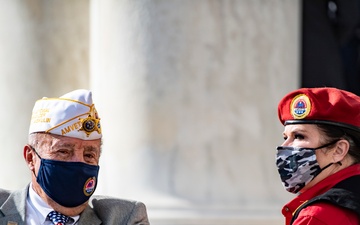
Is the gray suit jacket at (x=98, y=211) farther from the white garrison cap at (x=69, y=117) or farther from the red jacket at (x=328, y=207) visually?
the red jacket at (x=328, y=207)

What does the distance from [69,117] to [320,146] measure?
116 centimetres

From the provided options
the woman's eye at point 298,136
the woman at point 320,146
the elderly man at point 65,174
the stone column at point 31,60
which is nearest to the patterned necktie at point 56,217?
the elderly man at point 65,174

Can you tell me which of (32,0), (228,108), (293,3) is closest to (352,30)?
(293,3)

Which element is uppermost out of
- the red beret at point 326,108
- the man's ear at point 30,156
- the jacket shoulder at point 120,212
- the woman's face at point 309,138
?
the red beret at point 326,108

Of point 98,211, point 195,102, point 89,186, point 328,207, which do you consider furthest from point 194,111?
point 328,207

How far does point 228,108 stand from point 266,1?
2.27ft

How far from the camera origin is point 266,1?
6492 mm

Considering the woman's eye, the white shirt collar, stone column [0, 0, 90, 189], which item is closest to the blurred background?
stone column [0, 0, 90, 189]

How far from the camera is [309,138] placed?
181 inches

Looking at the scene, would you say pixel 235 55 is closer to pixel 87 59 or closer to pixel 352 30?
pixel 87 59

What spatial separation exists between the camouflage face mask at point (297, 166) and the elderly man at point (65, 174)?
2.48ft

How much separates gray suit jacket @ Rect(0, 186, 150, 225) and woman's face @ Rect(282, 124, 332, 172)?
82 cm

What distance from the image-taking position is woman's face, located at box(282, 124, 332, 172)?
4.58m

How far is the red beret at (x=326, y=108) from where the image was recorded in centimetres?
456
